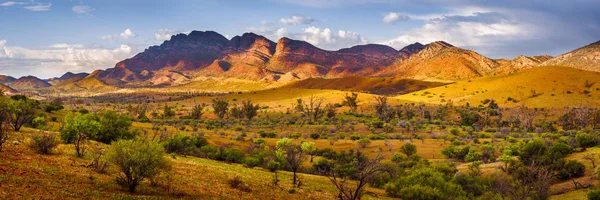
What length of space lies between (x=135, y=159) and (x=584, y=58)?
185 meters

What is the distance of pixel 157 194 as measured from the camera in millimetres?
20312

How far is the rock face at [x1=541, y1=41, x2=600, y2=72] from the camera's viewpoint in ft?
500

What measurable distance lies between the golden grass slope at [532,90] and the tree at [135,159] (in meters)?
109

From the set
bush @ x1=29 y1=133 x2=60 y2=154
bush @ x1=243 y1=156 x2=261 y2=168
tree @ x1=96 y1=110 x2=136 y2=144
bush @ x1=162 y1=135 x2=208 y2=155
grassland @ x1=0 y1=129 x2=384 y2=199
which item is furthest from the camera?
bush @ x1=162 y1=135 x2=208 y2=155

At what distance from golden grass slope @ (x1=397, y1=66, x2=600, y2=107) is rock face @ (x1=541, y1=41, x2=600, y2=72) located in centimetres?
2818

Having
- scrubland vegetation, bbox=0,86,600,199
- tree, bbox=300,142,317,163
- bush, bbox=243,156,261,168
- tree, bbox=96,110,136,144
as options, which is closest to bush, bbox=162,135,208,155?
scrubland vegetation, bbox=0,86,600,199

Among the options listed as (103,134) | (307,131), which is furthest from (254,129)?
(103,134)

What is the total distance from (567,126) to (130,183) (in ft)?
250

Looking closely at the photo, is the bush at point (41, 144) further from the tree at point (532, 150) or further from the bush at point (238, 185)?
the tree at point (532, 150)

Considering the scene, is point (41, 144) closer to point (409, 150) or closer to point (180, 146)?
point (180, 146)

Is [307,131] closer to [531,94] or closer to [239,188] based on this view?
[239,188]

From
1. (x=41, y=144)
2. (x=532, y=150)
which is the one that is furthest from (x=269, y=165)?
(x=532, y=150)

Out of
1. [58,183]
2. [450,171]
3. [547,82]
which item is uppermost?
[547,82]

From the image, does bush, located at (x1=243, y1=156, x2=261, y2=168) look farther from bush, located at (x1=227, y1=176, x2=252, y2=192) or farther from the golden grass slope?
the golden grass slope
